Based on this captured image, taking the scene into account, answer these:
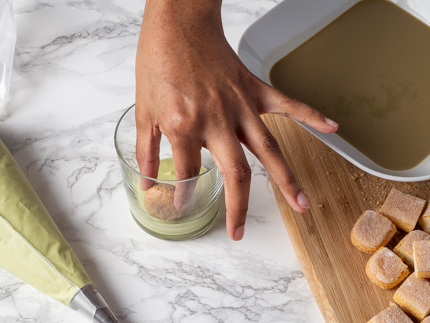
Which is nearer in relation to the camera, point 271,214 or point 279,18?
point 271,214

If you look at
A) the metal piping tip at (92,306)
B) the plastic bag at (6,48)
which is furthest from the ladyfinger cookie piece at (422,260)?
the plastic bag at (6,48)

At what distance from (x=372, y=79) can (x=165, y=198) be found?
0.54 m

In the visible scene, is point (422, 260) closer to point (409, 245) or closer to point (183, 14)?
point (409, 245)

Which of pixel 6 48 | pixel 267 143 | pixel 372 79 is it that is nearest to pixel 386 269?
pixel 267 143

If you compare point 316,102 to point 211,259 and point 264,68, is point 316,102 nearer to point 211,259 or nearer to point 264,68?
point 264,68

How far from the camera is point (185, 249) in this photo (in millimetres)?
948

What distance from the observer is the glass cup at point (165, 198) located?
849mm

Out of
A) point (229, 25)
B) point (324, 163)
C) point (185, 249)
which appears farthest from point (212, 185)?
point (229, 25)

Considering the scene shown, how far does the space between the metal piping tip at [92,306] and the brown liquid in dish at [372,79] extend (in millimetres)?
563

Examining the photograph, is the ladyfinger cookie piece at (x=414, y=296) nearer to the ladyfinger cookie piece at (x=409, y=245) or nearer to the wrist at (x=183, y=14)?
the ladyfinger cookie piece at (x=409, y=245)

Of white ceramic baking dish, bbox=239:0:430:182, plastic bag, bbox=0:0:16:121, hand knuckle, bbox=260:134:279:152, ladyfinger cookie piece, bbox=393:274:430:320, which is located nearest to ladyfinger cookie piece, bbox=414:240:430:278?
ladyfinger cookie piece, bbox=393:274:430:320

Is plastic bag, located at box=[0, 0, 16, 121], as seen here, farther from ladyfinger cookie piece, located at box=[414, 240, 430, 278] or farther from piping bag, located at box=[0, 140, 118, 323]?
ladyfinger cookie piece, located at box=[414, 240, 430, 278]

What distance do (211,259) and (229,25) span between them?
670mm

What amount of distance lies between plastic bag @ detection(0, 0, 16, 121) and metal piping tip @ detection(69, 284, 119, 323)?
493mm
